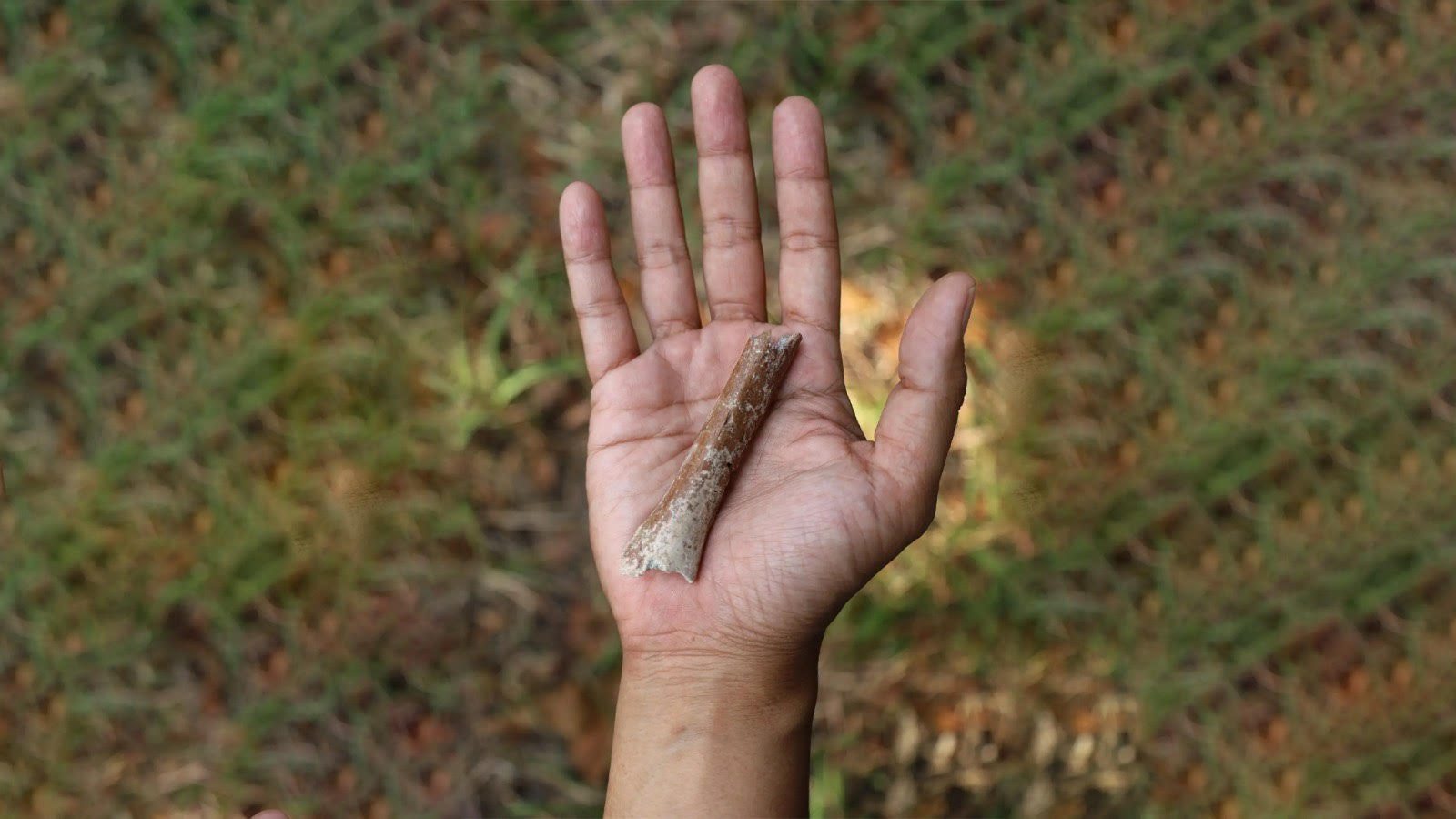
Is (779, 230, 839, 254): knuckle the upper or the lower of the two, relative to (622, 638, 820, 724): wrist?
upper

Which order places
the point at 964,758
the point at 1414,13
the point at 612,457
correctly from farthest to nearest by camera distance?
the point at 1414,13, the point at 964,758, the point at 612,457

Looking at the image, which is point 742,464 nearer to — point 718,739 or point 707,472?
point 707,472

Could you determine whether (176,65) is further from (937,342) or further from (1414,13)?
(1414,13)

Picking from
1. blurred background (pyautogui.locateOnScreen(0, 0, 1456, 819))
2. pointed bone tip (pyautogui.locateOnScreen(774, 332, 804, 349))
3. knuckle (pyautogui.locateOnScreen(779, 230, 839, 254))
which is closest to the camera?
pointed bone tip (pyautogui.locateOnScreen(774, 332, 804, 349))

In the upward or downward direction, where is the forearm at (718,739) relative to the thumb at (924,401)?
downward

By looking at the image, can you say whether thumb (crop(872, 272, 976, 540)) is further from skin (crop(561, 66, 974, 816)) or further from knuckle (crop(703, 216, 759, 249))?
knuckle (crop(703, 216, 759, 249))

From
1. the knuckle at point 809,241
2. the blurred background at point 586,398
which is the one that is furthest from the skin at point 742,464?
the blurred background at point 586,398

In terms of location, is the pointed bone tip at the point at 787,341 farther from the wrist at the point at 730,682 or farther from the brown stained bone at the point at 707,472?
the wrist at the point at 730,682

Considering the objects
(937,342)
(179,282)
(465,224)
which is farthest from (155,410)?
(937,342)

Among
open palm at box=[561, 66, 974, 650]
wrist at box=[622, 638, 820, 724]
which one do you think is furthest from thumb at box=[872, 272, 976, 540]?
wrist at box=[622, 638, 820, 724]
